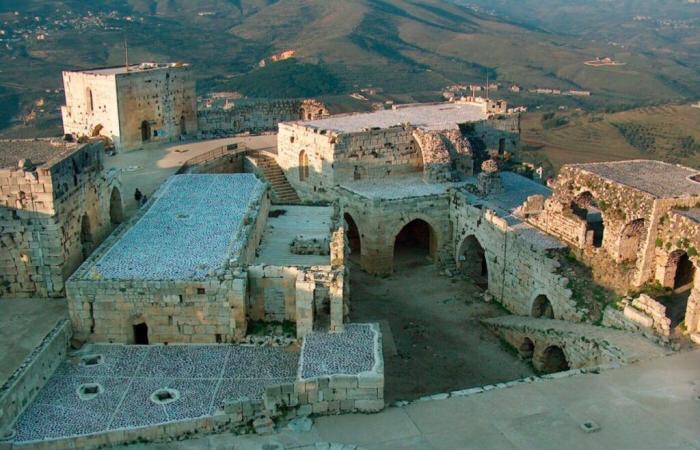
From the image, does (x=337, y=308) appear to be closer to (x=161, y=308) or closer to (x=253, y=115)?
(x=161, y=308)

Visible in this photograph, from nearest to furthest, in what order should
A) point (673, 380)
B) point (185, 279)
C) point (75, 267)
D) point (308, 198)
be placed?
point (673, 380) → point (185, 279) → point (75, 267) → point (308, 198)

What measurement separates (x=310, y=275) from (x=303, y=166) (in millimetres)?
13553

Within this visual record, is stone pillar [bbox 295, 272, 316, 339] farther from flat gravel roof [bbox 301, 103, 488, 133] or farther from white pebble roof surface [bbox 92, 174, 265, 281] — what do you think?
flat gravel roof [bbox 301, 103, 488, 133]

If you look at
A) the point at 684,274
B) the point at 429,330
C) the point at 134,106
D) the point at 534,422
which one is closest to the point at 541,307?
the point at 429,330

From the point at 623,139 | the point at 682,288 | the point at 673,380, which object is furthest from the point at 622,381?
the point at 623,139

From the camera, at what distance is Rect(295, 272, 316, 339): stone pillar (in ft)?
52.3

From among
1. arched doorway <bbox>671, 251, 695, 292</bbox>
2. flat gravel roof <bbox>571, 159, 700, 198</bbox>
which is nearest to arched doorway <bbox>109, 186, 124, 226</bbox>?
flat gravel roof <bbox>571, 159, 700, 198</bbox>

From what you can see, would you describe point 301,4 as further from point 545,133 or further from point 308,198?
point 308,198

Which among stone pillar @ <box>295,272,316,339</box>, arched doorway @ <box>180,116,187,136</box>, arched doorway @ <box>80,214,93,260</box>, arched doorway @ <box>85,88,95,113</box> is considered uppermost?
arched doorway @ <box>85,88,95,113</box>

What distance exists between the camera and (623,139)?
202 feet

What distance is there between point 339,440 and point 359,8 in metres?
133

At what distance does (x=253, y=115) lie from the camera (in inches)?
1508

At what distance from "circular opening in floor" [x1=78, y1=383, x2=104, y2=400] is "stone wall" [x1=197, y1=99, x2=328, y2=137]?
22926 mm

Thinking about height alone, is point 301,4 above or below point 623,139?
above
